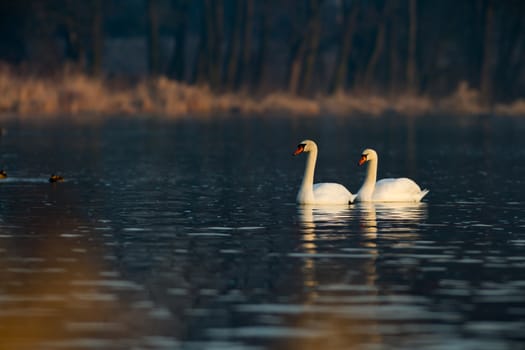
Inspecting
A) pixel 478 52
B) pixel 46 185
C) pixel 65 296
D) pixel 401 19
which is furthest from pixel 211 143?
pixel 401 19

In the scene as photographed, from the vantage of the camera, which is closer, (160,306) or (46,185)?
(160,306)

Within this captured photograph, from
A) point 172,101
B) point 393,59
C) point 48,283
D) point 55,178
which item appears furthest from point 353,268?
point 393,59

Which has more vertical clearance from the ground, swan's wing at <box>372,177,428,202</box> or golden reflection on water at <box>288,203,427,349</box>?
swan's wing at <box>372,177,428,202</box>

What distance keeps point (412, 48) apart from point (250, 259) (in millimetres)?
67382

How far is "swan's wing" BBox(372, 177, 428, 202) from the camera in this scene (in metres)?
25.2

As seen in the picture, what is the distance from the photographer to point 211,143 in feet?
148

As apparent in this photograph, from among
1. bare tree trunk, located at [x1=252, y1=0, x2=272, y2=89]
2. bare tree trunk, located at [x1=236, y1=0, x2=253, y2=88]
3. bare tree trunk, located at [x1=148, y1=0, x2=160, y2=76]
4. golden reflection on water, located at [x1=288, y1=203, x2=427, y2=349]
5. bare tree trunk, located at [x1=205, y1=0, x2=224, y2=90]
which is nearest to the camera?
golden reflection on water, located at [x1=288, y1=203, x2=427, y2=349]

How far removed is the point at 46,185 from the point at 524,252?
12811 mm

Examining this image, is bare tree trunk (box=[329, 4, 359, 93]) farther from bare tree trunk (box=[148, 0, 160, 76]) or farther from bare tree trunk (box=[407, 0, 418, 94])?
bare tree trunk (box=[148, 0, 160, 76])

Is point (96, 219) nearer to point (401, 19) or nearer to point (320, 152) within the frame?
point (320, 152)

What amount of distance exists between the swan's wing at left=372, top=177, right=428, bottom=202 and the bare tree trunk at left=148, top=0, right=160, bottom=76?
48.4 metres

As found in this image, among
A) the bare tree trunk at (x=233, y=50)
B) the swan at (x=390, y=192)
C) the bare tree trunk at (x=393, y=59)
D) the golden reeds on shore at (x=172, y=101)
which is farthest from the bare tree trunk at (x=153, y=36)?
the swan at (x=390, y=192)

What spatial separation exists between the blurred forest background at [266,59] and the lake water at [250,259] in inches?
1261

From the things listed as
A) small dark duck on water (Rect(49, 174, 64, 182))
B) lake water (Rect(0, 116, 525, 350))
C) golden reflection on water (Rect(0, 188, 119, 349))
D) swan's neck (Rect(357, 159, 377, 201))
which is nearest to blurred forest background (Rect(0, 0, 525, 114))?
small dark duck on water (Rect(49, 174, 64, 182))
